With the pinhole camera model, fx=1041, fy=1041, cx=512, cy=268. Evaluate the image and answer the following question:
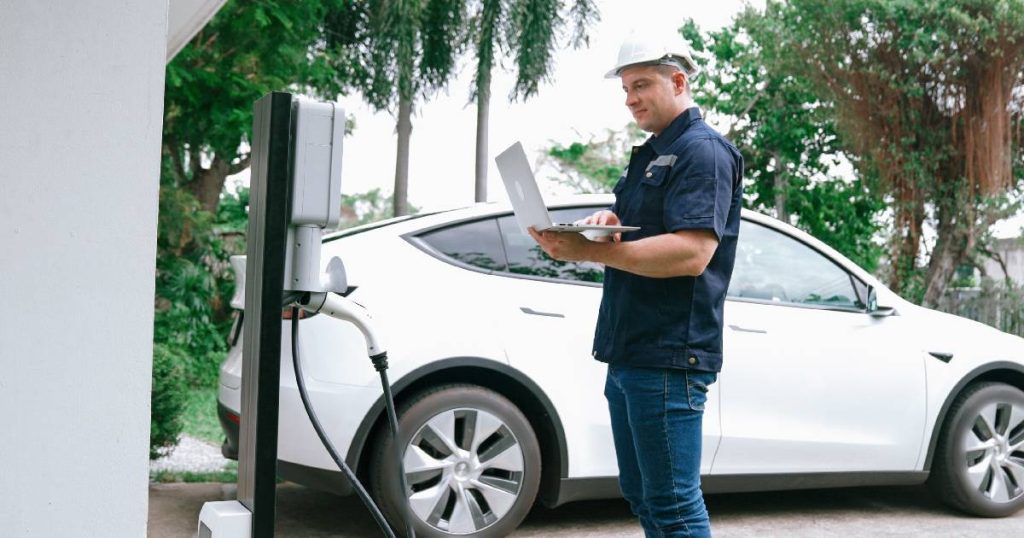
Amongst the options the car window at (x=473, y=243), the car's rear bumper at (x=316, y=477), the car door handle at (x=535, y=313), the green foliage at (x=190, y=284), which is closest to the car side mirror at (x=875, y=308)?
the car door handle at (x=535, y=313)

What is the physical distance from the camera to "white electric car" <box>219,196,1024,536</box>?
4.31 meters

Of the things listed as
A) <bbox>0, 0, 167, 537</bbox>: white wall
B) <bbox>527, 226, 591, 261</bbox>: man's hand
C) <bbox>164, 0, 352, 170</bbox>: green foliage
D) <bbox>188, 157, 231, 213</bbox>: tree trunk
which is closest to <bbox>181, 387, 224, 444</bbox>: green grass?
<bbox>164, 0, 352, 170</bbox>: green foliage

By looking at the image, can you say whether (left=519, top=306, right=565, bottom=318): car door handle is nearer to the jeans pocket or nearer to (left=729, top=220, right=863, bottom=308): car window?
(left=729, top=220, right=863, bottom=308): car window

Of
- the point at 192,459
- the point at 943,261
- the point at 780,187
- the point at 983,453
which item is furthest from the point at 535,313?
the point at 780,187

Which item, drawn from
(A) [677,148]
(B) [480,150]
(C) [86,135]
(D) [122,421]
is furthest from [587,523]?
(B) [480,150]

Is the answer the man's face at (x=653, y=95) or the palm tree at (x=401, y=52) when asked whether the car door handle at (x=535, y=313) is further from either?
the palm tree at (x=401, y=52)

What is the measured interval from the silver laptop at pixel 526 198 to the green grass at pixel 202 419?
4457mm

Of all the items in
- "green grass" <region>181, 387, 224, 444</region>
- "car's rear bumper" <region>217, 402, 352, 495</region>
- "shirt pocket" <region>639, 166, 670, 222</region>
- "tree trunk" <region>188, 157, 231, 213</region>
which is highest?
"tree trunk" <region>188, 157, 231, 213</region>

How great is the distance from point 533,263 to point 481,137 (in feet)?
35.3

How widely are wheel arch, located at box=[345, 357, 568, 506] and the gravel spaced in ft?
7.26

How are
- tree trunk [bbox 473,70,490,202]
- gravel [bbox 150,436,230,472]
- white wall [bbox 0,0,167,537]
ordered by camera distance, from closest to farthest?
white wall [bbox 0,0,167,537] < gravel [bbox 150,436,230,472] < tree trunk [bbox 473,70,490,202]

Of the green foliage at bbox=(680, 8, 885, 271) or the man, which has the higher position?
the green foliage at bbox=(680, 8, 885, 271)

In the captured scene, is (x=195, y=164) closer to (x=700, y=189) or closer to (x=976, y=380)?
(x=976, y=380)

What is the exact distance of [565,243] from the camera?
2.81 m
